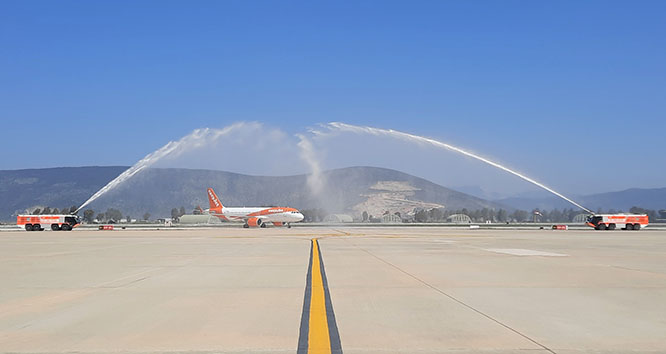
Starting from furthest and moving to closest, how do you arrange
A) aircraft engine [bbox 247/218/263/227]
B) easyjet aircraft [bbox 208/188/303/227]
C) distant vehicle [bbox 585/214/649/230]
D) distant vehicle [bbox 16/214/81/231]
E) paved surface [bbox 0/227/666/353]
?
easyjet aircraft [bbox 208/188/303/227]
aircraft engine [bbox 247/218/263/227]
distant vehicle [bbox 16/214/81/231]
distant vehicle [bbox 585/214/649/230]
paved surface [bbox 0/227/666/353]

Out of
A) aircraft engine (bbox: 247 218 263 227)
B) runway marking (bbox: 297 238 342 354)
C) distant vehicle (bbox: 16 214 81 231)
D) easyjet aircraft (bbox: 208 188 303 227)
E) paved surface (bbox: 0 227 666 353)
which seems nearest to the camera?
runway marking (bbox: 297 238 342 354)

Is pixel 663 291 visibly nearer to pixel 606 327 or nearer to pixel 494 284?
pixel 494 284

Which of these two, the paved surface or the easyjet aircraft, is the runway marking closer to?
the paved surface

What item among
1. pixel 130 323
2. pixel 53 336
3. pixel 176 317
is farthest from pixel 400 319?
pixel 53 336

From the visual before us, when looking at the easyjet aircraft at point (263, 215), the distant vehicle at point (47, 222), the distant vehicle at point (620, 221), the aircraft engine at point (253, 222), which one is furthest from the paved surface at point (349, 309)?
the easyjet aircraft at point (263, 215)

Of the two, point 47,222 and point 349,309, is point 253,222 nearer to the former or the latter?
point 47,222

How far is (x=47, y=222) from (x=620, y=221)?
71.4 m

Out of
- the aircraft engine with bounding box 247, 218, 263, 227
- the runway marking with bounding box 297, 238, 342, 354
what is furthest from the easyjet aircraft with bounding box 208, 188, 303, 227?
the runway marking with bounding box 297, 238, 342, 354

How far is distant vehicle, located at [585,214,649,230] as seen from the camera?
68688 mm

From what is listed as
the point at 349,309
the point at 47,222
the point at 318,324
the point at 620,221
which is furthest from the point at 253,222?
the point at 318,324

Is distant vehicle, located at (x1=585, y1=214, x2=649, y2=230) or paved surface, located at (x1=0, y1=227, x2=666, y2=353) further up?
distant vehicle, located at (x1=585, y1=214, x2=649, y2=230)

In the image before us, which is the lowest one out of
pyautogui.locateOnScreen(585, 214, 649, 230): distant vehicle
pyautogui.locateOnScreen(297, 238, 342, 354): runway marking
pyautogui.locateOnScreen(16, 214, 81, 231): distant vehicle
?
pyautogui.locateOnScreen(297, 238, 342, 354): runway marking

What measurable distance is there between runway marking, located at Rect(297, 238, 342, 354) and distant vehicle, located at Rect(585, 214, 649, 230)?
6458 cm

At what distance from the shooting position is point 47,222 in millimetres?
70438
